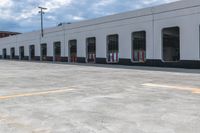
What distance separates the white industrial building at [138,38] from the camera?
1023 inches

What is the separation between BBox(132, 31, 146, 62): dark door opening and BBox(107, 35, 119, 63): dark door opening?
9.13 ft

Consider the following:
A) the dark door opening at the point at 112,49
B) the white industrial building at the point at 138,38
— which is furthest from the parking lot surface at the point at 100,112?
the dark door opening at the point at 112,49

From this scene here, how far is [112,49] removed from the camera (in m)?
35.4

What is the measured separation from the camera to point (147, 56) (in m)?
30.3

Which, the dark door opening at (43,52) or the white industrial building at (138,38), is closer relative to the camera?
the white industrial building at (138,38)

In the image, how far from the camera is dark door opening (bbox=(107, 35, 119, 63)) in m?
34.6

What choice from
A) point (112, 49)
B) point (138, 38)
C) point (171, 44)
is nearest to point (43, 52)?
point (112, 49)

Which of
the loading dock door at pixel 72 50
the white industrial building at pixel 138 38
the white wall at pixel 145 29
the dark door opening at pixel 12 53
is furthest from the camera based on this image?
the dark door opening at pixel 12 53

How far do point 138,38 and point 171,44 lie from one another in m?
4.34

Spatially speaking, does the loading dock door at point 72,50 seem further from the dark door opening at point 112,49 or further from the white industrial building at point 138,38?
the dark door opening at point 112,49

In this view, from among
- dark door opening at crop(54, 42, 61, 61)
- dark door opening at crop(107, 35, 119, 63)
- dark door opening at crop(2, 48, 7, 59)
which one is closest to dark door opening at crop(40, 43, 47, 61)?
dark door opening at crop(54, 42, 61, 61)

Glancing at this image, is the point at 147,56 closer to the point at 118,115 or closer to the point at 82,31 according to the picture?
the point at 82,31

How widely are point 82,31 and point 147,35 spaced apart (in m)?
12.6

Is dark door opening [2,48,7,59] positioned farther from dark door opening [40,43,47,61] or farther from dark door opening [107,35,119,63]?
dark door opening [107,35,119,63]
